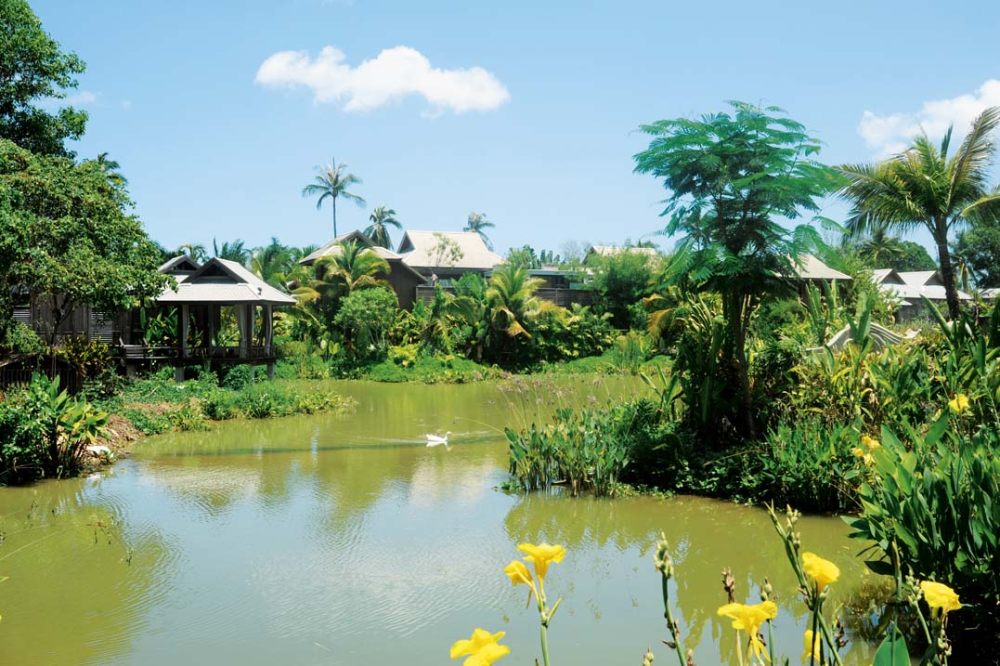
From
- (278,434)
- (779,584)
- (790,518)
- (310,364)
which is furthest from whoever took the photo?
(310,364)

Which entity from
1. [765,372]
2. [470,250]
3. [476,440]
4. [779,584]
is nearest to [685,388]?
[765,372]

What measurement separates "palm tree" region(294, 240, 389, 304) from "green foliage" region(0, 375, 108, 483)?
16840 mm

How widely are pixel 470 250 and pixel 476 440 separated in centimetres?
2521

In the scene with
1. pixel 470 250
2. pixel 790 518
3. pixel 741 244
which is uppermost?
pixel 470 250

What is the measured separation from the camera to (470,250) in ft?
125

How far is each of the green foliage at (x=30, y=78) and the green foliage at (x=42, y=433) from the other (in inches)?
315

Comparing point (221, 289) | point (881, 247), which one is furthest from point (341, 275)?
point (881, 247)

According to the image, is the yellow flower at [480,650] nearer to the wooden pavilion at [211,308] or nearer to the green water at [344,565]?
the green water at [344,565]

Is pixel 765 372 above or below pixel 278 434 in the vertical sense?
above

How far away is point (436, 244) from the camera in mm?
37906

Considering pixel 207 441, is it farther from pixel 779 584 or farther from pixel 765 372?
pixel 779 584

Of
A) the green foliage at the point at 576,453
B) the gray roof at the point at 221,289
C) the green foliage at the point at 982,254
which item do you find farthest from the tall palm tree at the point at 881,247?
the green foliage at the point at 576,453

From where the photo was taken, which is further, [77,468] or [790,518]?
[77,468]

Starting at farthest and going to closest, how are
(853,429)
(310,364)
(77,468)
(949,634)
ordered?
(310,364) < (77,468) < (853,429) < (949,634)
